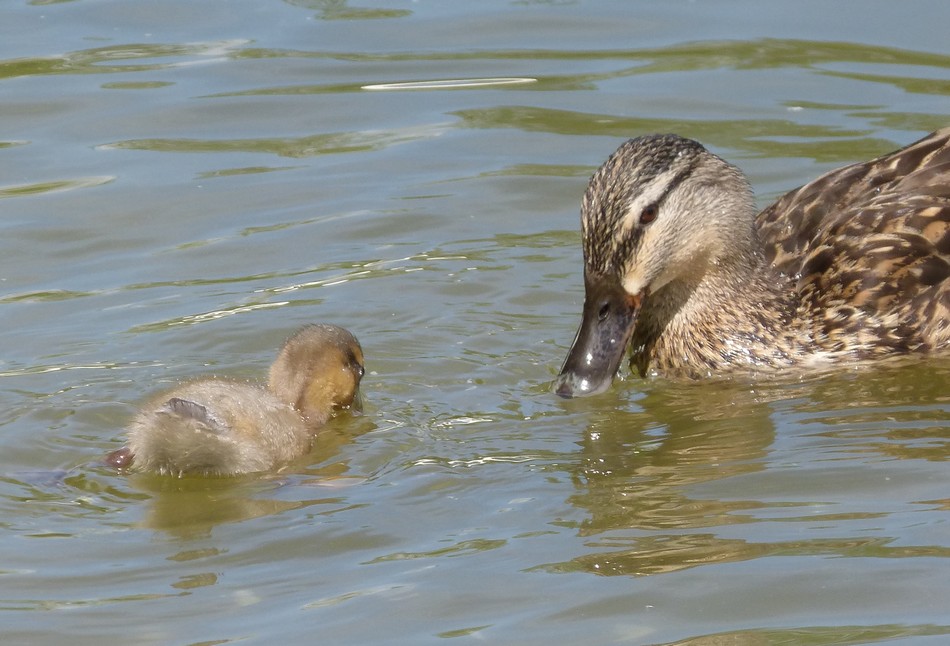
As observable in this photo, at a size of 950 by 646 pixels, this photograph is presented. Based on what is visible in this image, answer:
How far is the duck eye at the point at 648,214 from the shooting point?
7352mm

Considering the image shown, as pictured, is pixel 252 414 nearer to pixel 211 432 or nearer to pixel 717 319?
pixel 211 432

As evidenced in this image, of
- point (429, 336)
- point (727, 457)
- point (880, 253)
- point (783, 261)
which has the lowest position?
point (727, 457)

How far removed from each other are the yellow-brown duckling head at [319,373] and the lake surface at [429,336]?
16cm

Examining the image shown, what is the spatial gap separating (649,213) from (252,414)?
1990mm

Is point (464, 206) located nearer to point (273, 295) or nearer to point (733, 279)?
point (273, 295)

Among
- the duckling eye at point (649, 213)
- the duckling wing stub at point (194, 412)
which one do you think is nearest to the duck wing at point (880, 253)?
the duckling eye at point (649, 213)

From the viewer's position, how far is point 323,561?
5715 mm

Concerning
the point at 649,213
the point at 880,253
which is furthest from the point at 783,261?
the point at 649,213

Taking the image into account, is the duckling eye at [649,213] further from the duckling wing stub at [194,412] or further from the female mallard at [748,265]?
the duckling wing stub at [194,412]

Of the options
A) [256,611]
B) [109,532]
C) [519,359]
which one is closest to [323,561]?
[256,611]

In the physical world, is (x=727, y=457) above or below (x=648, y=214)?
below

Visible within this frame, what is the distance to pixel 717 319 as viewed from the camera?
26.3 ft

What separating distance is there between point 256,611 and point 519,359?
261 cm

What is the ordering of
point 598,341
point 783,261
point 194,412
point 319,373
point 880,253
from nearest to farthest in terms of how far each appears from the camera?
point 194,412 → point 319,373 → point 598,341 → point 880,253 → point 783,261
